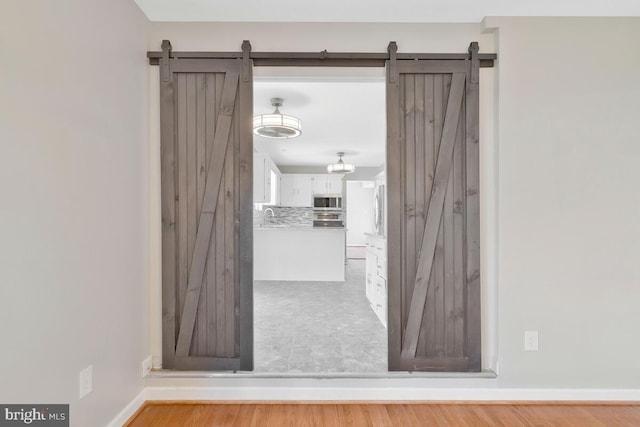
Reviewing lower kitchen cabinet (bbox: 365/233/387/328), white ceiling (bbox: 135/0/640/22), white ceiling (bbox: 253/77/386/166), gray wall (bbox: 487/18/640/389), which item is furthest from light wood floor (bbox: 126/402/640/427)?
white ceiling (bbox: 135/0/640/22)

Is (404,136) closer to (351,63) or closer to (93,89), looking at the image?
(351,63)

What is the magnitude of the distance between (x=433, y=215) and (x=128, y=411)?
2.22 meters

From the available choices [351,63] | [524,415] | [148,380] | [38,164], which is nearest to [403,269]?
[524,415]

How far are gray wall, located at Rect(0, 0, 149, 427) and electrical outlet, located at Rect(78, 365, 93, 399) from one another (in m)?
0.03

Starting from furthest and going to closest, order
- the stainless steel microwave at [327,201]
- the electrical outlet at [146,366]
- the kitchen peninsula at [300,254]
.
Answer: the stainless steel microwave at [327,201] → the kitchen peninsula at [300,254] → the electrical outlet at [146,366]

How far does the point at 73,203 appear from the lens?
4.85ft

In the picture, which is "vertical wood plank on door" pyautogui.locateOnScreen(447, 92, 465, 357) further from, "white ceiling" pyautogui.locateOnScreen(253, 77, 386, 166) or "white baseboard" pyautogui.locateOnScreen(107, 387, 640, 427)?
"white ceiling" pyautogui.locateOnScreen(253, 77, 386, 166)

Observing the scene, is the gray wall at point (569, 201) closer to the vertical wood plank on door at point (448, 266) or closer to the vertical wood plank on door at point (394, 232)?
the vertical wood plank on door at point (448, 266)

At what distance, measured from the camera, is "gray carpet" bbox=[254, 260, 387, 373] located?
8.34 feet

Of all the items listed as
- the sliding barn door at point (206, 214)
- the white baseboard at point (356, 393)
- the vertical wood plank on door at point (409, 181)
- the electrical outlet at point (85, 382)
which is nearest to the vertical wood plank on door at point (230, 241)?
the sliding barn door at point (206, 214)

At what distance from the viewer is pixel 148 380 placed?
6.89 feet

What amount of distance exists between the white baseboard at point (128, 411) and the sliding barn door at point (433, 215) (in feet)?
5.28

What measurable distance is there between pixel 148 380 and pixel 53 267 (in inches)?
44.4

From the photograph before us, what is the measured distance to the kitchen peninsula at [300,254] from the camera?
5.70 meters
